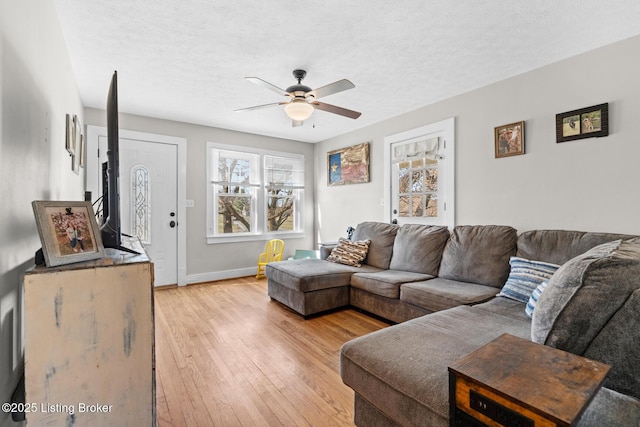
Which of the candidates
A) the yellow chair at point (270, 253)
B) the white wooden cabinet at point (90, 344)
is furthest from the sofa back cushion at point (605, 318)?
the yellow chair at point (270, 253)

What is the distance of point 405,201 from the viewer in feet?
12.9

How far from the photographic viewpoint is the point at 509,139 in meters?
2.88

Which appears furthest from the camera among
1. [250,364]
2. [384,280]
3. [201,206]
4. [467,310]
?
[201,206]

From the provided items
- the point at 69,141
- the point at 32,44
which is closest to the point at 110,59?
the point at 69,141

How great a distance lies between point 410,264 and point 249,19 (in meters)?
2.70

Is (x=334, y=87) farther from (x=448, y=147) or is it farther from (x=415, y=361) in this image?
(x=415, y=361)

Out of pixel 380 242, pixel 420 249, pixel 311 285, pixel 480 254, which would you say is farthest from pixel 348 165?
pixel 480 254

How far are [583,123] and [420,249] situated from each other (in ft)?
5.76

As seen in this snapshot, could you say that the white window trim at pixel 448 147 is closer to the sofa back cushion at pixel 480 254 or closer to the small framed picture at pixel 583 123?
the sofa back cushion at pixel 480 254

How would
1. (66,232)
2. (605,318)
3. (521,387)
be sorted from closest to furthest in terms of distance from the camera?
(521,387)
(605,318)
(66,232)

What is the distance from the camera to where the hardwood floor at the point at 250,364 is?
1.61 m

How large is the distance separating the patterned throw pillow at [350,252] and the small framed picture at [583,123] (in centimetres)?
219

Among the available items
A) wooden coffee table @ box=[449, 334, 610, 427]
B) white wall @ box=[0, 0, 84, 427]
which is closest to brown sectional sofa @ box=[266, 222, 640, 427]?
wooden coffee table @ box=[449, 334, 610, 427]

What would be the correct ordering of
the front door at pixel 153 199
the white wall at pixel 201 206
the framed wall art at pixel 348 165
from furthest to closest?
the framed wall art at pixel 348 165, the white wall at pixel 201 206, the front door at pixel 153 199
